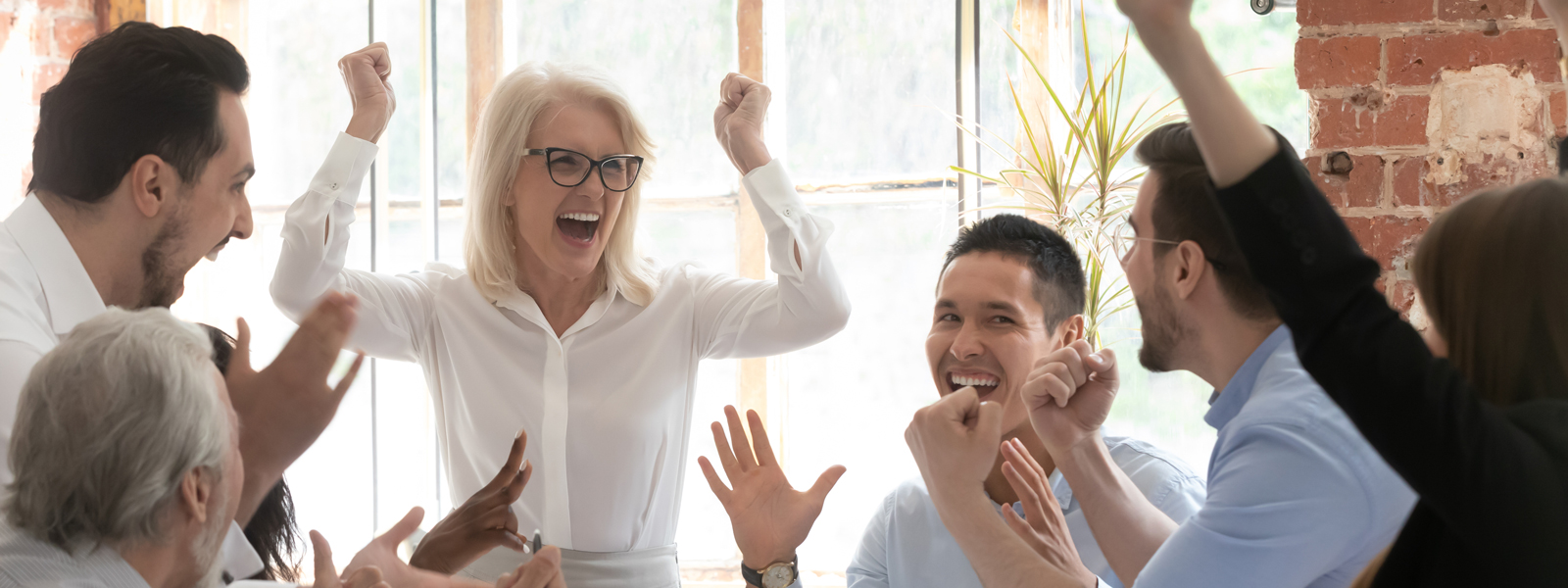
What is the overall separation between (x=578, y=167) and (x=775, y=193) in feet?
1.26

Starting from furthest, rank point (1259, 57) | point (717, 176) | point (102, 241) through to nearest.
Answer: point (717, 176)
point (1259, 57)
point (102, 241)

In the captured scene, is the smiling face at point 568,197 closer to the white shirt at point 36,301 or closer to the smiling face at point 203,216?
the smiling face at point 203,216

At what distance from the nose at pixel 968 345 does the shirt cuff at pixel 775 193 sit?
370 millimetres

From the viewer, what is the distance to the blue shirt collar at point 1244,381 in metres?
1.16

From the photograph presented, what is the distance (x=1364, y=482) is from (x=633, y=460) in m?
1.23

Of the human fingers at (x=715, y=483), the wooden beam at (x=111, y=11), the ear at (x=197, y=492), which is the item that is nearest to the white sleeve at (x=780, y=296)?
the human fingers at (x=715, y=483)

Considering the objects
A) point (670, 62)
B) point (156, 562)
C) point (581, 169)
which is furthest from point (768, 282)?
point (670, 62)

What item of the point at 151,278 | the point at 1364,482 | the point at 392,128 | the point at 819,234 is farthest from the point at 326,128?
the point at 1364,482

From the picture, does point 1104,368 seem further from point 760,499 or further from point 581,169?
point 581,169

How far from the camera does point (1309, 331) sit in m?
0.71

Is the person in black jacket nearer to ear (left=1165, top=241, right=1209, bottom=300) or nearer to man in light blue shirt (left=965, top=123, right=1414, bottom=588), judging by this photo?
man in light blue shirt (left=965, top=123, right=1414, bottom=588)

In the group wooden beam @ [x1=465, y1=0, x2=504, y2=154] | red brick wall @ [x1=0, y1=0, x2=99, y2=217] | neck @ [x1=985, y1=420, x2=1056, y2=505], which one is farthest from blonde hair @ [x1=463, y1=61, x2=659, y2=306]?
red brick wall @ [x1=0, y1=0, x2=99, y2=217]

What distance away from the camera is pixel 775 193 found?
6.32 ft

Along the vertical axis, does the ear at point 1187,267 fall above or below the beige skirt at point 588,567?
above
